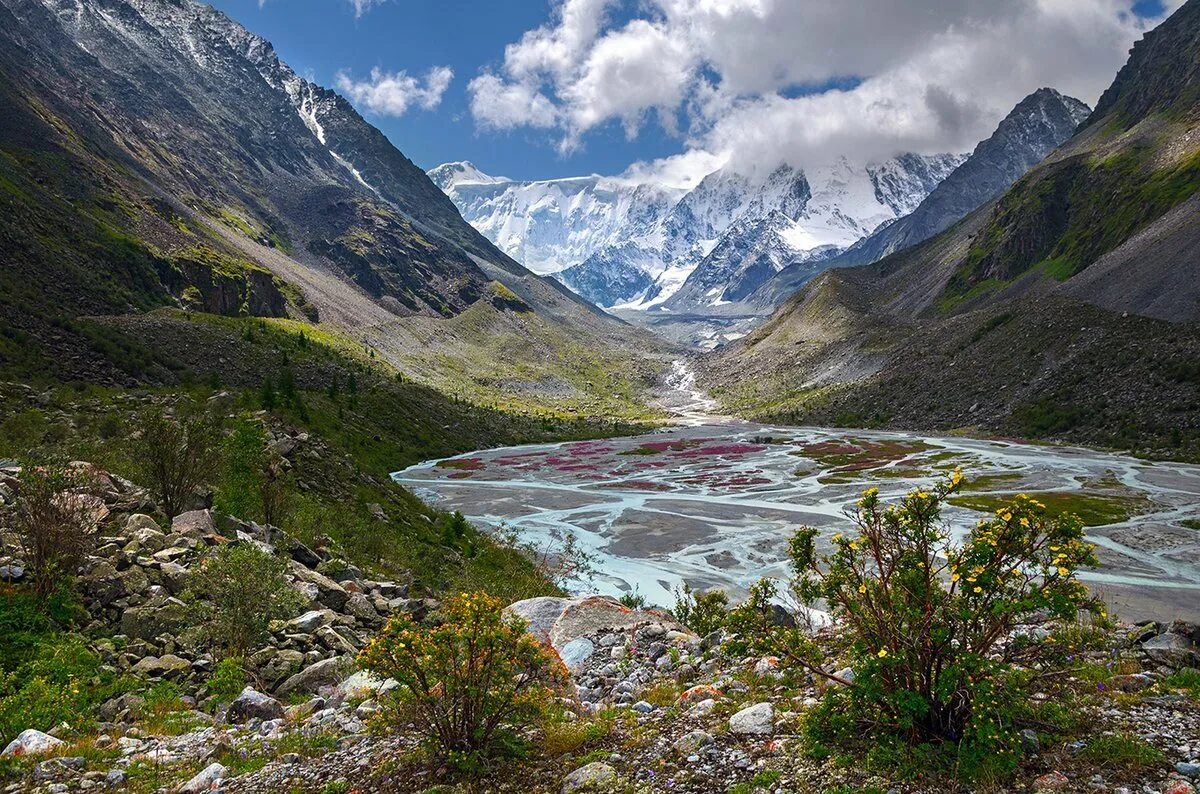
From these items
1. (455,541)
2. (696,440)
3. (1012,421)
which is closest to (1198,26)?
(1012,421)

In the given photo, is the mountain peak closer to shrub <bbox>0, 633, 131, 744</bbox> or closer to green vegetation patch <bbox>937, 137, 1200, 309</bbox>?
green vegetation patch <bbox>937, 137, 1200, 309</bbox>

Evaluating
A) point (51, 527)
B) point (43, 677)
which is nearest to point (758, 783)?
point (43, 677)

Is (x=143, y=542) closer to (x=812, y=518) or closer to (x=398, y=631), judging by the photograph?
(x=398, y=631)

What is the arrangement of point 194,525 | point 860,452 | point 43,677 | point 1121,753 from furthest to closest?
point 860,452
point 194,525
point 43,677
point 1121,753

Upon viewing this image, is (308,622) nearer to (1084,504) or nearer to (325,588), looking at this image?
(325,588)

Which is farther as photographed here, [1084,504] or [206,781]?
[1084,504]

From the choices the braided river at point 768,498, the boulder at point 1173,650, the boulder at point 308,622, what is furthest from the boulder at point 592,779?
the braided river at point 768,498
